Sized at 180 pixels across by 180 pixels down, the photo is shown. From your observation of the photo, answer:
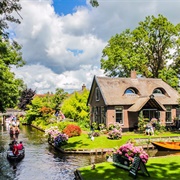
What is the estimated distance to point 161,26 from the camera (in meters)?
50.7

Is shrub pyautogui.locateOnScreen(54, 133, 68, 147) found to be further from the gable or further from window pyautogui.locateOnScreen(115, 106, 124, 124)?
window pyautogui.locateOnScreen(115, 106, 124, 124)

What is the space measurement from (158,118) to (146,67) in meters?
15.2

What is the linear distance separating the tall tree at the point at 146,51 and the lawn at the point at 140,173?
3250 centimetres

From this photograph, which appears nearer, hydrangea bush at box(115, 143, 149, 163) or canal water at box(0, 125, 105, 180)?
hydrangea bush at box(115, 143, 149, 163)

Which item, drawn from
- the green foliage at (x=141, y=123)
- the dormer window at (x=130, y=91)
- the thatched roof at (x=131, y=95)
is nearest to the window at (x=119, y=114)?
the thatched roof at (x=131, y=95)

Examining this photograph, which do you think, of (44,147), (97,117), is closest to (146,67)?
(97,117)

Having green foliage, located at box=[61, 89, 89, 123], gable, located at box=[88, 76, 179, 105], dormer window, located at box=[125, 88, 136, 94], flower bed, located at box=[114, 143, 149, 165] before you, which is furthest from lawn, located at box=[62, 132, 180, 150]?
green foliage, located at box=[61, 89, 89, 123]

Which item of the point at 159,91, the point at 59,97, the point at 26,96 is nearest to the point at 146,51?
the point at 159,91

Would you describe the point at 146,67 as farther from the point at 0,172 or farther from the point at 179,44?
the point at 0,172

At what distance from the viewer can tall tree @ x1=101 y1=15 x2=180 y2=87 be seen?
5053cm

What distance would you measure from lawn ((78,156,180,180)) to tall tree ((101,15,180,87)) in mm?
32498

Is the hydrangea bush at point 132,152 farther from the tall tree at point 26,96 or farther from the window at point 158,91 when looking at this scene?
the tall tree at point 26,96

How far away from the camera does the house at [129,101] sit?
125 feet

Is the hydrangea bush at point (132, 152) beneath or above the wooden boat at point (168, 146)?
above
